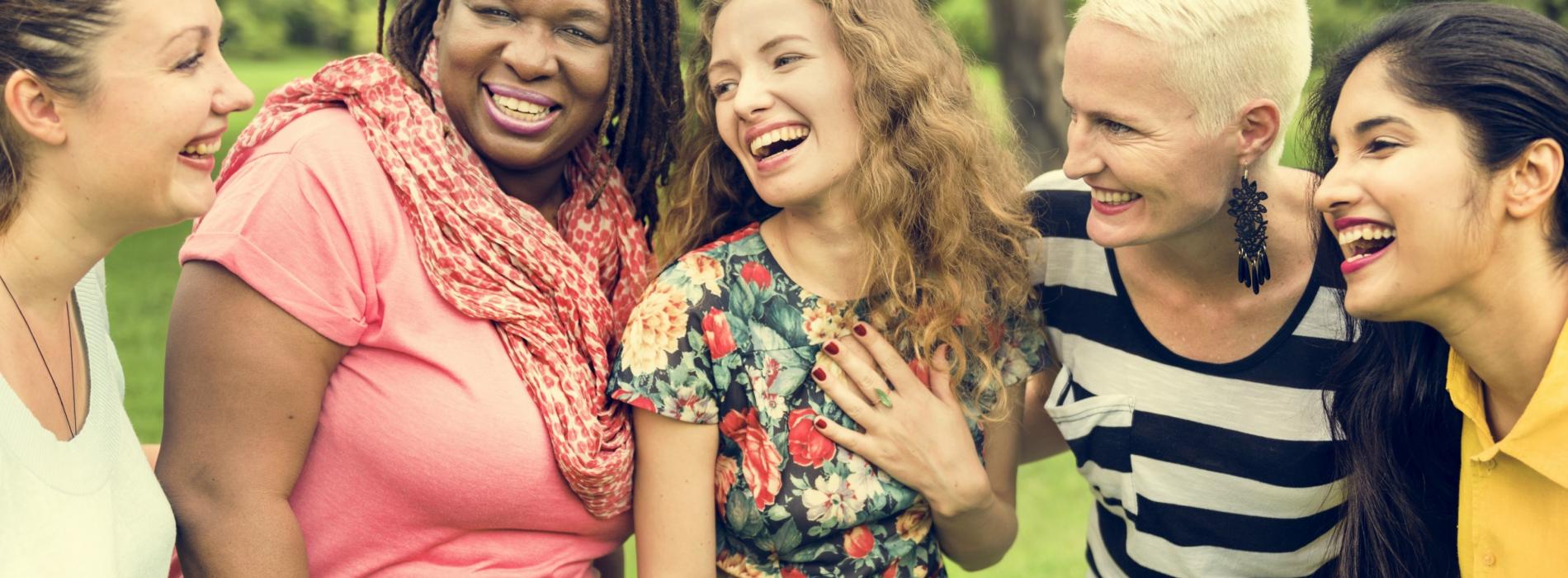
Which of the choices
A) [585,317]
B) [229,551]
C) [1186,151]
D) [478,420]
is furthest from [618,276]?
[1186,151]

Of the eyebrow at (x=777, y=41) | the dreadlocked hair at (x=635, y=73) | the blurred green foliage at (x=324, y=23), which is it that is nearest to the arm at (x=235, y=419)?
the dreadlocked hair at (x=635, y=73)

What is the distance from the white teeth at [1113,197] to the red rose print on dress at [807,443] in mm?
750

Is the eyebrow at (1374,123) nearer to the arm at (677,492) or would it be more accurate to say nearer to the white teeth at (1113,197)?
the white teeth at (1113,197)

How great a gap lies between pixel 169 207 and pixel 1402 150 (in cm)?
202

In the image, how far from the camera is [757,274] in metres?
2.87

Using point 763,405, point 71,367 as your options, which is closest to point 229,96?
point 71,367

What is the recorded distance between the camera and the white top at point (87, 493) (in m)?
1.97

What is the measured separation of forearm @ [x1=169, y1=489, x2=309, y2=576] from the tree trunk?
7.87 meters

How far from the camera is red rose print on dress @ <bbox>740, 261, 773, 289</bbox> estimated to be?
2855 millimetres

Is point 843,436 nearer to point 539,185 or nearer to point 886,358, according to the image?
point 886,358

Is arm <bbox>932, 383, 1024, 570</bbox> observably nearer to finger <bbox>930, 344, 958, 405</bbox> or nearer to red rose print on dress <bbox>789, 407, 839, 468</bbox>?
finger <bbox>930, 344, 958, 405</bbox>

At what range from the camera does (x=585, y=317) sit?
9.23 feet

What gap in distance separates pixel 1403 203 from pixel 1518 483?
0.55 m

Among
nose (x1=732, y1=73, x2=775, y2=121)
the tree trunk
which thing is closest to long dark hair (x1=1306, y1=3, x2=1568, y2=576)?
nose (x1=732, y1=73, x2=775, y2=121)
